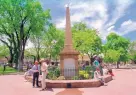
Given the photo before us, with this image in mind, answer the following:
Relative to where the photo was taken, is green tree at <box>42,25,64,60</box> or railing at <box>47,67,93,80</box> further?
green tree at <box>42,25,64,60</box>

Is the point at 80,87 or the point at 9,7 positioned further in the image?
the point at 9,7

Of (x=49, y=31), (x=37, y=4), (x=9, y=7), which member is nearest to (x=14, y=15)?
(x=9, y=7)

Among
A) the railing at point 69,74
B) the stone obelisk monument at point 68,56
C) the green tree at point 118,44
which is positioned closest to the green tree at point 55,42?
the green tree at point 118,44

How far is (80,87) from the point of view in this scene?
1409 cm

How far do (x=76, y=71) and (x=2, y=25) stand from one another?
26.5 metres

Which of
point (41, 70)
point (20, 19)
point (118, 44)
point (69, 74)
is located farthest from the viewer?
point (118, 44)

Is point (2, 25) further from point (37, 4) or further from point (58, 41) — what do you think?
point (58, 41)

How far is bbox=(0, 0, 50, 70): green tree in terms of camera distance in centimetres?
3997

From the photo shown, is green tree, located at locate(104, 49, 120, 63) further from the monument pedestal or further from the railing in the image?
the railing

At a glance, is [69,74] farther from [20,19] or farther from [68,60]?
[20,19]

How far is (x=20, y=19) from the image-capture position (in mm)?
40656

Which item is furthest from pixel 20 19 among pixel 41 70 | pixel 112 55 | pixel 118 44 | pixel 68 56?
pixel 118 44

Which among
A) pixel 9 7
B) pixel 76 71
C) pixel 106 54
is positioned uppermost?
pixel 9 7

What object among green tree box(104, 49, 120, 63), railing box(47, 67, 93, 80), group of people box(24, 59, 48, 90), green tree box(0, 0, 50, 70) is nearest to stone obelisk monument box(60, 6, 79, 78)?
railing box(47, 67, 93, 80)
